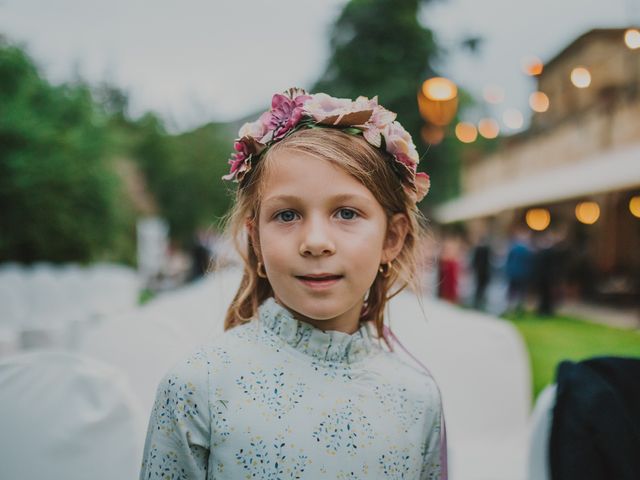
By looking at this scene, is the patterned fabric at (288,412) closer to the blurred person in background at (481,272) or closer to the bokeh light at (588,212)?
the blurred person in background at (481,272)

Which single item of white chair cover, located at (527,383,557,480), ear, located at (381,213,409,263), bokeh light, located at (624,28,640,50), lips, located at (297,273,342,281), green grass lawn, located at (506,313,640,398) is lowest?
green grass lawn, located at (506,313,640,398)

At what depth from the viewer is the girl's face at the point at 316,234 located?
1.20 meters

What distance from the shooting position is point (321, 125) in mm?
1353

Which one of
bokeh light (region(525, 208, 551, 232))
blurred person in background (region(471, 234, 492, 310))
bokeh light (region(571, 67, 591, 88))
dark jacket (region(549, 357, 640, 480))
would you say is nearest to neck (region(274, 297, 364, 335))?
dark jacket (region(549, 357, 640, 480))

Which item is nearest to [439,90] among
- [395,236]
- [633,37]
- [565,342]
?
[565,342]

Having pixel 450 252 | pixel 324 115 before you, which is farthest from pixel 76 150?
pixel 324 115

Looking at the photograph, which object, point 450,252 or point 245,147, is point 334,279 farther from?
point 450,252

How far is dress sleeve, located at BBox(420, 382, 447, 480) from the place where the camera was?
1347 mm

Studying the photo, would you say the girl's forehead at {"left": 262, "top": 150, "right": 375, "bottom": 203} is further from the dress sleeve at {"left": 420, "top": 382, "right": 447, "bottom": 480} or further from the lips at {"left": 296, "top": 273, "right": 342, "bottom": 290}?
the dress sleeve at {"left": 420, "top": 382, "right": 447, "bottom": 480}

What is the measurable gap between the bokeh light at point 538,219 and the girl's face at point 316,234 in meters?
17.8

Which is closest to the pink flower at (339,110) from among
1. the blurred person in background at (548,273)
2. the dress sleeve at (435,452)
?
the dress sleeve at (435,452)

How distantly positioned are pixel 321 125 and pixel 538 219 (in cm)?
1792

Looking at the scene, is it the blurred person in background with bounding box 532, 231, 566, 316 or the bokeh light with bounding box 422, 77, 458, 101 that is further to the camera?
the blurred person in background with bounding box 532, 231, 566, 316

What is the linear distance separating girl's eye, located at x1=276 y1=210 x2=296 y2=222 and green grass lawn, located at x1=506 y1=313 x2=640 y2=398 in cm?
457
